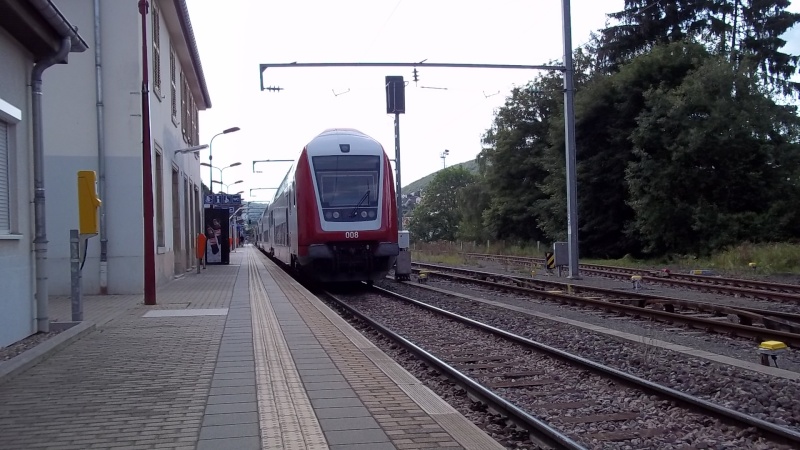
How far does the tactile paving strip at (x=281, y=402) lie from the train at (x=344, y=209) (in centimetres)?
734

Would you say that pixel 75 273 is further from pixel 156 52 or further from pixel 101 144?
pixel 156 52

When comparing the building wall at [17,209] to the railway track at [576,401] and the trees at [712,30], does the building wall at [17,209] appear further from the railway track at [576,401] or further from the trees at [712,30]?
the trees at [712,30]

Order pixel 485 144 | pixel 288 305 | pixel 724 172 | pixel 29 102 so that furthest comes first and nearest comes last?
pixel 485 144 → pixel 724 172 → pixel 288 305 → pixel 29 102

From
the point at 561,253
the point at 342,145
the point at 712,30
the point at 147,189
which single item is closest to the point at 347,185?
the point at 342,145

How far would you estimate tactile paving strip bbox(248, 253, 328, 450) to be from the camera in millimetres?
5285

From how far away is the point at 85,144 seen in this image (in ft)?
58.7

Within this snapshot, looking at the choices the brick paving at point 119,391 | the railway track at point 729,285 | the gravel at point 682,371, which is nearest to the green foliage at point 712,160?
the railway track at point 729,285

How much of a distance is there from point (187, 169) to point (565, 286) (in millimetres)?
19208

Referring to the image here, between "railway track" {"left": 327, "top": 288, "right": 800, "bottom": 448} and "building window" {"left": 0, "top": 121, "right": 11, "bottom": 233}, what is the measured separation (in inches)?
203

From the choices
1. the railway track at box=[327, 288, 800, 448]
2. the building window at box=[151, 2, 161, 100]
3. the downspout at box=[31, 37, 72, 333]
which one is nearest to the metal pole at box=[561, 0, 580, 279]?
the railway track at box=[327, 288, 800, 448]

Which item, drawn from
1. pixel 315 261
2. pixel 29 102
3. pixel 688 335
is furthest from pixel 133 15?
pixel 688 335

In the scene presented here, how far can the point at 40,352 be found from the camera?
8617 mm

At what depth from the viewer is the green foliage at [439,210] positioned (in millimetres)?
84438

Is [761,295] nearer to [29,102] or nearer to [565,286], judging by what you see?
[565,286]
